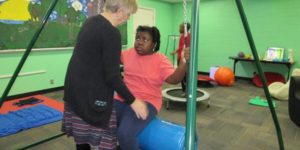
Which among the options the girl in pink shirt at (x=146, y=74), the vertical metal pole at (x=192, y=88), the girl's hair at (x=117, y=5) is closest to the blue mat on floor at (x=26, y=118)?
the girl in pink shirt at (x=146, y=74)

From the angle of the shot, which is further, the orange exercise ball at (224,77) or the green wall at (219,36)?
the orange exercise ball at (224,77)

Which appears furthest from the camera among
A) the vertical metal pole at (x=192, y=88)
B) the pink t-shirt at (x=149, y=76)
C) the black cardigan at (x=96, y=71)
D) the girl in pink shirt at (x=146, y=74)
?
the pink t-shirt at (x=149, y=76)

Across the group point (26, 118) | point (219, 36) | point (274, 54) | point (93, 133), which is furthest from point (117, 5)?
point (219, 36)

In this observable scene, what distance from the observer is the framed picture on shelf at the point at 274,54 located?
5465 millimetres

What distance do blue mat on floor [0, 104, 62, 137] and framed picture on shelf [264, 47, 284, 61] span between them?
490cm

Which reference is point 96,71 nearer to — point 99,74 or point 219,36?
point 99,74

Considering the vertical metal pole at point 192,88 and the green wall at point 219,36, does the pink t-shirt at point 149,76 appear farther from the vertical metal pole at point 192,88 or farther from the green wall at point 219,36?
the green wall at point 219,36

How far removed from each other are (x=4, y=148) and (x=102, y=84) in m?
1.94

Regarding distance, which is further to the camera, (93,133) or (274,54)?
(274,54)

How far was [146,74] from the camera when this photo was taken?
1.75 meters

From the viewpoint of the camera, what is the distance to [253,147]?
2.51 meters

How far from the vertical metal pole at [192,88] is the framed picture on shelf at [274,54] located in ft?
17.2

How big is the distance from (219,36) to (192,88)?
606cm

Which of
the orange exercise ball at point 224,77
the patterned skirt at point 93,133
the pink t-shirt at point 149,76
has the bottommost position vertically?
the orange exercise ball at point 224,77
